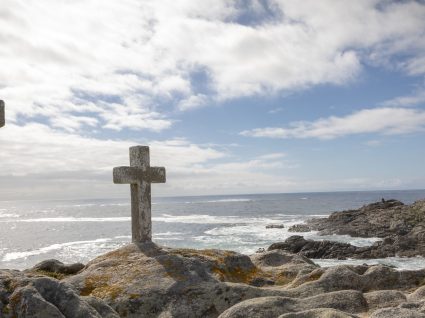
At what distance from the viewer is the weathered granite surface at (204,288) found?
5828 millimetres

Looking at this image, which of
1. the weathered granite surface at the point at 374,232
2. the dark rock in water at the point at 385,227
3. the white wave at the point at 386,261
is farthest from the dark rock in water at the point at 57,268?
the dark rock in water at the point at 385,227

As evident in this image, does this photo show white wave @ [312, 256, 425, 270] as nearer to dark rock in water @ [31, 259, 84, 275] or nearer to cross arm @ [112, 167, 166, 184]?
cross arm @ [112, 167, 166, 184]

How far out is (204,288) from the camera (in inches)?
352

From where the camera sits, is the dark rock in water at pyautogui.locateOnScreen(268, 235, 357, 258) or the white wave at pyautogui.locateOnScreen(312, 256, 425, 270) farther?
the dark rock in water at pyautogui.locateOnScreen(268, 235, 357, 258)

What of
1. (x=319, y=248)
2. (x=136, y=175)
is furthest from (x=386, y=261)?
(x=136, y=175)

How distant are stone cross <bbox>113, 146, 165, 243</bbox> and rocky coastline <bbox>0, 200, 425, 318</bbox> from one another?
44.3 inches

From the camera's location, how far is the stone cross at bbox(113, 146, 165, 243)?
12.7 m

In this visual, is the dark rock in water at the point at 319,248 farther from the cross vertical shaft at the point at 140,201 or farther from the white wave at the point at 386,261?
the cross vertical shaft at the point at 140,201

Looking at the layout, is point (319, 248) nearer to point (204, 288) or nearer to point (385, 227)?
point (385, 227)

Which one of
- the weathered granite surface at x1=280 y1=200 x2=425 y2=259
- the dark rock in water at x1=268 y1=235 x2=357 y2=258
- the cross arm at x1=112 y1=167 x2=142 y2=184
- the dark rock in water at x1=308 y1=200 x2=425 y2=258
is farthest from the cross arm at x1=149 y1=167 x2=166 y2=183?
the dark rock in water at x1=308 y1=200 x2=425 y2=258

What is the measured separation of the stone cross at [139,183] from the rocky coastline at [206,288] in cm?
113

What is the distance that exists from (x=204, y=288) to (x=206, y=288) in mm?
47

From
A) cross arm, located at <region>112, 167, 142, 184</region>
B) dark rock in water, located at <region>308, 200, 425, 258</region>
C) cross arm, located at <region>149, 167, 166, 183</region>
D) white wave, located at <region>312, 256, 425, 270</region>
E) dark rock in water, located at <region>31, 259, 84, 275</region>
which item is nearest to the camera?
dark rock in water, located at <region>31, 259, 84, 275</region>

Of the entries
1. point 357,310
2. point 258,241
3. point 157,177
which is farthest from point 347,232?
point 357,310
